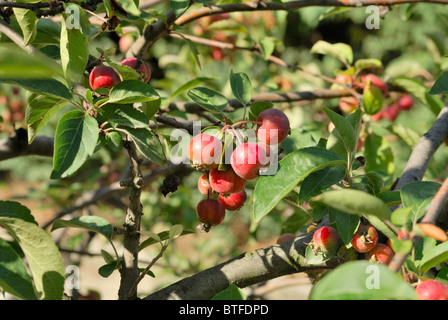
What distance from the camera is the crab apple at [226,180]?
0.77m

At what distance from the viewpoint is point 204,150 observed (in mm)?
713

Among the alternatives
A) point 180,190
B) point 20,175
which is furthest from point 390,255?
point 20,175

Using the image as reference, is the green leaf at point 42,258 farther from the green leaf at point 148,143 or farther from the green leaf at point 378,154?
the green leaf at point 378,154

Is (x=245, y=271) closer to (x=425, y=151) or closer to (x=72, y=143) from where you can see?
(x=72, y=143)

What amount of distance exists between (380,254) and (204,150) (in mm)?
334

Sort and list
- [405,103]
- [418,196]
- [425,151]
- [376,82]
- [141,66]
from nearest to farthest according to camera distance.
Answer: [418,196]
[141,66]
[425,151]
[376,82]
[405,103]

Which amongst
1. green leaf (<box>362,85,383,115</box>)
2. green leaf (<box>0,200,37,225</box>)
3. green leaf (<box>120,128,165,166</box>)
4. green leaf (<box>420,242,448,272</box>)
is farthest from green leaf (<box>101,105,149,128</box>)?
green leaf (<box>362,85,383,115</box>)

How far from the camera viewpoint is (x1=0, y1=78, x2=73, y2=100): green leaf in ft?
2.09

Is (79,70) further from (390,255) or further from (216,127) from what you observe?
(390,255)

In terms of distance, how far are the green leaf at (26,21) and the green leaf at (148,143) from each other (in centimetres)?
23

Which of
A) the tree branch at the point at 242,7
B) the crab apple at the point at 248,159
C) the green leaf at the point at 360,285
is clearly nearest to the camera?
the green leaf at the point at 360,285

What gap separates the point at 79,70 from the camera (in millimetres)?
730

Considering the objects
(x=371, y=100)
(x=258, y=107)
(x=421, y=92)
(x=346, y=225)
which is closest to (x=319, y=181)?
(x=346, y=225)

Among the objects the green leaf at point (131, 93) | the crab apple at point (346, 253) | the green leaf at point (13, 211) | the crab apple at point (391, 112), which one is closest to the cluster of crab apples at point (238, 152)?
the green leaf at point (131, 93)
